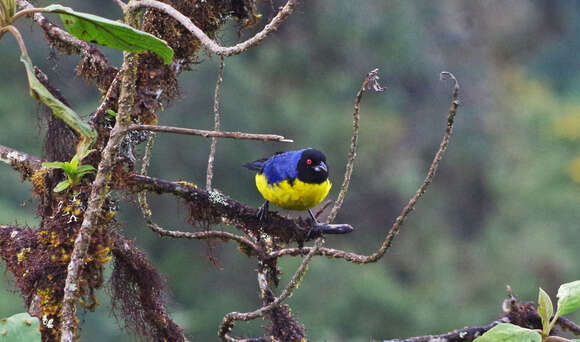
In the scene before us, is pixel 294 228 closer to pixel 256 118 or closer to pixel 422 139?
pixel 256 118

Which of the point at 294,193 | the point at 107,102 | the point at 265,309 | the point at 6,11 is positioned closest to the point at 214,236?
the point at 265,309

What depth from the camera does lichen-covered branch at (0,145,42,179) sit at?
227 centimetres

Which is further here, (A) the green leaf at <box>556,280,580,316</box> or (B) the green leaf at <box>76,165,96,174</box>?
(B) the green leaf at <box>76,165,96,174</box>

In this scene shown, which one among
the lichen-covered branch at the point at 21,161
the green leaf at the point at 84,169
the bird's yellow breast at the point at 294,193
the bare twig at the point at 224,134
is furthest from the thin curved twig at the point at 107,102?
the bird's yellow breast at the point at 294,193

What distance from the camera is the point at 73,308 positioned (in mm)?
1627

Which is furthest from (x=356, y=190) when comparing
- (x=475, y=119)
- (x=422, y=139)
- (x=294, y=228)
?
(x=294, y=228)

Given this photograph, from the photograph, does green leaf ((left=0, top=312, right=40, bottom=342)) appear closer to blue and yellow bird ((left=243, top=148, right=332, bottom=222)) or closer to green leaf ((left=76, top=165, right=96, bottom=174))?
green leaf ((left=76, top=165, right=96, bottom=174))

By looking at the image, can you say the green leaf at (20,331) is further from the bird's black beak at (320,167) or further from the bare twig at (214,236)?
the bird's black beak at (320,167)

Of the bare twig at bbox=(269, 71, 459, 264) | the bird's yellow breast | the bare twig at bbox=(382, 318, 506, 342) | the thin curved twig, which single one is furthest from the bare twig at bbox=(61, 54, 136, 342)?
the bird's yellow breast

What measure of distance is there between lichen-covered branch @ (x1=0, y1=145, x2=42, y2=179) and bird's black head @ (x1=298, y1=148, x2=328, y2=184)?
1429 millimetres

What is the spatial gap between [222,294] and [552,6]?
1092 centimetres

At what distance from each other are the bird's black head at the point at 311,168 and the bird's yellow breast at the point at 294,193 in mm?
25

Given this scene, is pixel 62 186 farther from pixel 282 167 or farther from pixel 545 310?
pixel 282 167

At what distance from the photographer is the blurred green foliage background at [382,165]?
10.8m
